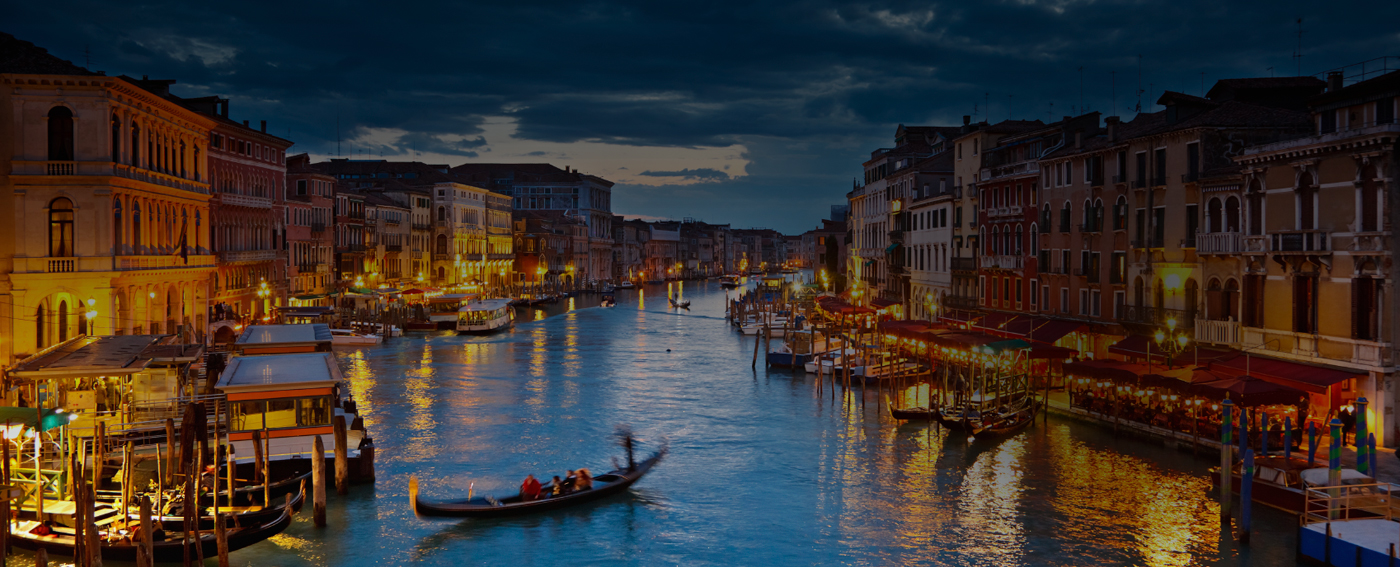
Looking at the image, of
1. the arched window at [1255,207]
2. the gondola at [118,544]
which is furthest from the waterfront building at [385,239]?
the arched window at [1255,207]

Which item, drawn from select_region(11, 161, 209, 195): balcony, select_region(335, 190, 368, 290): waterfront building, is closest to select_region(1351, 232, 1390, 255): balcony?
select_region(11, 161, 209, 195): balcony

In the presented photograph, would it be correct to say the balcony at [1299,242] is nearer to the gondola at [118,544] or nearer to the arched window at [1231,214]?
the arched window at [1231,214]

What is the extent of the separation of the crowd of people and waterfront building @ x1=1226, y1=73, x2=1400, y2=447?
13.7 metres

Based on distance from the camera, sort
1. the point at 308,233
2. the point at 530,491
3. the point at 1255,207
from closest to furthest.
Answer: the point at 530,491, the point at 1255,207, the point at 308,233

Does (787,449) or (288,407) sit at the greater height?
(288,407)

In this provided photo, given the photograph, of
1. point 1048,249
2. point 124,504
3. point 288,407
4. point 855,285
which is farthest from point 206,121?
point 855,285

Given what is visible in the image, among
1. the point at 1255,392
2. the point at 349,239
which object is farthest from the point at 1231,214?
the point at 349,239

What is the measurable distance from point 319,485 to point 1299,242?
1902cm

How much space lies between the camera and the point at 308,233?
54781mm

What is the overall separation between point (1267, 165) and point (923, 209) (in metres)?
25.6

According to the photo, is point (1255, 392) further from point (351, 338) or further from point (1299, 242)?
point (351, 338)

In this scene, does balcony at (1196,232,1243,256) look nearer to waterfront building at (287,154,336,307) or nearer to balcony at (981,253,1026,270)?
balcony at (981,253,1026,270)

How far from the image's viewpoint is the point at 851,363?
120ft

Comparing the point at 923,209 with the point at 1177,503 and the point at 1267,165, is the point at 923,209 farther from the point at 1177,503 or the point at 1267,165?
the point at 1177,503
